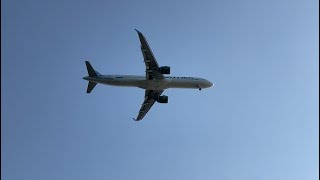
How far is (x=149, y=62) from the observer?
106250 millimetres

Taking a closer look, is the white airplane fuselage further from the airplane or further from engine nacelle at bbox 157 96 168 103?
engine nacelle at bbox 157 96 168 103

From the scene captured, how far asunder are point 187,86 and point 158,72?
7177mm

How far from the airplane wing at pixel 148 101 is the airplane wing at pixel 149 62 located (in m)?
7.98

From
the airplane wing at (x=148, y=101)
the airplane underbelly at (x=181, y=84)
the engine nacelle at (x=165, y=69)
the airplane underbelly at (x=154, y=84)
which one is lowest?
the airplane wing at (x=148, y=101)

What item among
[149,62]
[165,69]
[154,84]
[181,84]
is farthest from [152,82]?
[181,84]

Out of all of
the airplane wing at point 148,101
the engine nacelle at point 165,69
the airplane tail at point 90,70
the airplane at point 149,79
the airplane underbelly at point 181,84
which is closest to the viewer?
the airplane at point 149,79

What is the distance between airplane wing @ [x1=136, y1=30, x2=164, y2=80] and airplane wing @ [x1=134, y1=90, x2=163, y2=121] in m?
7.98

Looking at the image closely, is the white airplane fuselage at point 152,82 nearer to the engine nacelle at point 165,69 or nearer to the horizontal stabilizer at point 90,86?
the engine nacelle at point 165,69

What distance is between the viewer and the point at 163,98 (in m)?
114

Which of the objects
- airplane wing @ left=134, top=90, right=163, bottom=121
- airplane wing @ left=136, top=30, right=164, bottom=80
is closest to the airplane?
airplane wing @ left=136, top=30, right=164, bottom=80

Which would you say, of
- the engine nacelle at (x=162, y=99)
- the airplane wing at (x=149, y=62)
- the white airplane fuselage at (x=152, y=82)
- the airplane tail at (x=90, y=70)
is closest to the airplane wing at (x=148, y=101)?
the engine nacelle at (x=162, y=99)

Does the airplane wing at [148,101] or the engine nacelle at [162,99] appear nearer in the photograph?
the engine nacelle at [162,99]

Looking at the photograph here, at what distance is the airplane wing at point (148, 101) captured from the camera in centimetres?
11581

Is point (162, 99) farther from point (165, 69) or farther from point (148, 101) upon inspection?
point (165, 69)
